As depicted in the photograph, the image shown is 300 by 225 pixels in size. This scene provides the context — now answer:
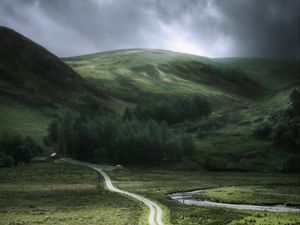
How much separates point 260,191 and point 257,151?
92.7 m

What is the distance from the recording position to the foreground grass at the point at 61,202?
2379 inches

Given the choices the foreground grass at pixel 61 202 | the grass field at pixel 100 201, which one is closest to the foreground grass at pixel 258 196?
the grass field at pixel 100 201

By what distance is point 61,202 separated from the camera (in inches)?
3120

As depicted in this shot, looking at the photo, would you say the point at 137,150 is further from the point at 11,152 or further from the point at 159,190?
the point at 159,190

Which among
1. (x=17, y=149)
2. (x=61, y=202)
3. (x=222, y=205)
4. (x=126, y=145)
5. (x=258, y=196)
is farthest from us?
(x=126, y=145)

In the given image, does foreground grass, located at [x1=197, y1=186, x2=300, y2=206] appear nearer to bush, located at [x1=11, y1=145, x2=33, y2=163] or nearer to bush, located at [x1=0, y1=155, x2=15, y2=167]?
bush, located at [x1=0, y1=155, x2=15, y2=167]

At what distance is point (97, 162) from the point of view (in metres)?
A: 185

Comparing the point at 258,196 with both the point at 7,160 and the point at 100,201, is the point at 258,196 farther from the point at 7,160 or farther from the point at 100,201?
the point at 7,160

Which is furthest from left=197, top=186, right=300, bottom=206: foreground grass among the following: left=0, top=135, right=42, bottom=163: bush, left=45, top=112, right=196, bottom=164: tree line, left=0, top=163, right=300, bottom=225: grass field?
left=0, top=135, right=42, bottom=163: bush

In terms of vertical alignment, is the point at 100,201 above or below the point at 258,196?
below

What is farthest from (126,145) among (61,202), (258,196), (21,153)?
(61,202)

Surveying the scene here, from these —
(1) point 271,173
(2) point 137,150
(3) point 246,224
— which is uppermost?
(2) point 137,150

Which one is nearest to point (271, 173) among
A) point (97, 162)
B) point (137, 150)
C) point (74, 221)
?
point (137, 150)

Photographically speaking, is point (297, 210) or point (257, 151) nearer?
point (297, 210)
